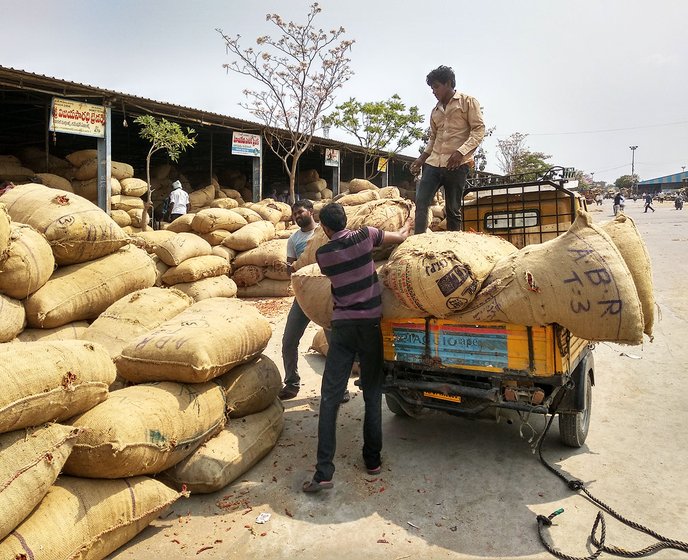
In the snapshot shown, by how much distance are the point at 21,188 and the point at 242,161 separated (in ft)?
62.8

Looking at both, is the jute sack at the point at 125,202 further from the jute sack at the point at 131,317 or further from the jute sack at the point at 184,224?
the jute sack at the point at 131,317

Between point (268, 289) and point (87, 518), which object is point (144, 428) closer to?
point (87, 518)

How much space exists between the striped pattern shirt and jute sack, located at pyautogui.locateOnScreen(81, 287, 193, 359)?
186 cm

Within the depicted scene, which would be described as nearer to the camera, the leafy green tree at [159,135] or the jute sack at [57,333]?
the jute sack at [57,333]

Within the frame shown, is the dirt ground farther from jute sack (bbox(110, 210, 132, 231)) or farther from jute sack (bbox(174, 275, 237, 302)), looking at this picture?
jute sack (bbox(110, 210, 132, 231))

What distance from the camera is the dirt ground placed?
8.79ft

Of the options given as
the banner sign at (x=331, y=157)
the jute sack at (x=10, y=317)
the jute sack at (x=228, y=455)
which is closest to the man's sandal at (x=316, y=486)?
the jute sack at (x=228, y=455)

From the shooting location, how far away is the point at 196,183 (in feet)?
66.2

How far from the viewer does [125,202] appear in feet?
40.9

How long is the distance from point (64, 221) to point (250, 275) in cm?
512

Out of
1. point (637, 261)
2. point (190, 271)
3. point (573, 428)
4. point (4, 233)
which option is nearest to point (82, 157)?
point (190, 271)

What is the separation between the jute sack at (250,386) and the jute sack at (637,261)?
99.5 inches

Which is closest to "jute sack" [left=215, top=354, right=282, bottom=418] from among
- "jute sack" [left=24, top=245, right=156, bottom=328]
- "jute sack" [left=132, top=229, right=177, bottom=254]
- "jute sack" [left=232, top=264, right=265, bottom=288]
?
"jute sack" [left=24, top=245, right=156, bottom=328]

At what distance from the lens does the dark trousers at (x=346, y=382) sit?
128 inches
